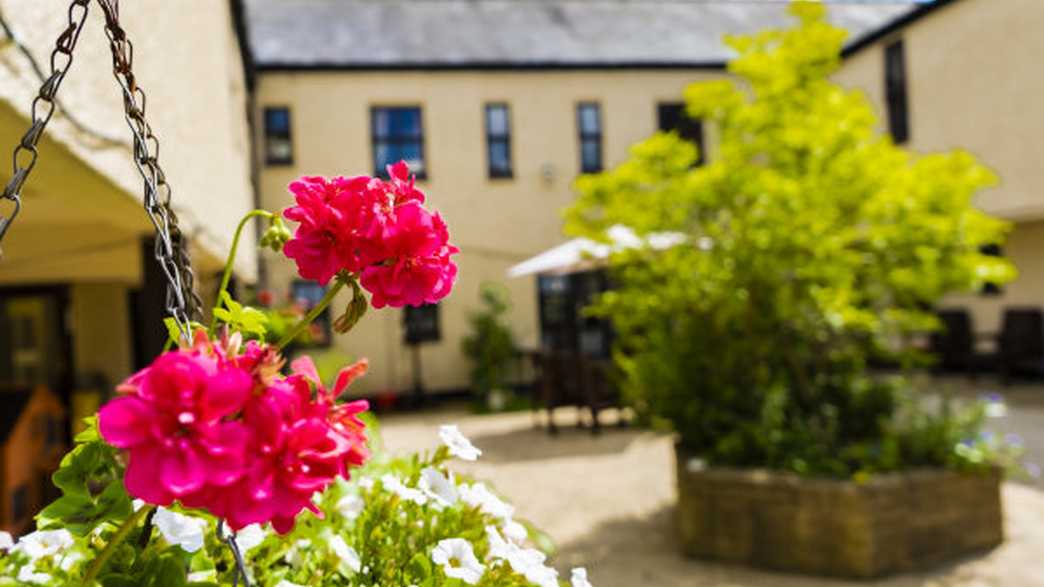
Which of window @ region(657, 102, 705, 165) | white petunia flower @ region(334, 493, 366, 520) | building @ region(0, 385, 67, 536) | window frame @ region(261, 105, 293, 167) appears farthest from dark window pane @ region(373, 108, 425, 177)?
white petunia flower @ region(334, 493, 366, 520)

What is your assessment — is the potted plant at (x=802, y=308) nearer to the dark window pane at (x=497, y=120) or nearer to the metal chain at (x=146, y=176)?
the metal chain at (x=146, y=176)

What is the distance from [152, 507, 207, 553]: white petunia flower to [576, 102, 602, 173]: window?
14850 millimetres

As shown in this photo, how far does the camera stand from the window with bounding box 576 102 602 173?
50.8ft

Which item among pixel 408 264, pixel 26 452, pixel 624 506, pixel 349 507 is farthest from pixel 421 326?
pixel 408 264

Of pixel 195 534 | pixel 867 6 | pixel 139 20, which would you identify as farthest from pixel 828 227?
pixel 867 6

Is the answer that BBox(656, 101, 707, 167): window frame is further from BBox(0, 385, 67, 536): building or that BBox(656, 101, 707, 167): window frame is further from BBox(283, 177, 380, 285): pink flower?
BBox(283, 177, 380, 285): pink flower

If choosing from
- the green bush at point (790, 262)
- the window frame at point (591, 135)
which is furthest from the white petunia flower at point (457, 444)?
the window frame at point (591, 135)

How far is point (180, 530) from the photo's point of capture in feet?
3.06

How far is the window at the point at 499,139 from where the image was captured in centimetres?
1515

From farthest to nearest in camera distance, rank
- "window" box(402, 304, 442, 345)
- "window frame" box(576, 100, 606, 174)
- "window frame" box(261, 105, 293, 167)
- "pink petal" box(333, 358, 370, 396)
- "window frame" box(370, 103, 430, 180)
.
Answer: "window frame" box(576, 100, 606, 174) < "window frame" box(370, 103, 430, 180) < "window" box(402, 304, 442, 345) < "window frame" box(261, 105, 293, 167) < "pink petal" box(333, 358, 370, 396)

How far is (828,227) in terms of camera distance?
5.16 metres

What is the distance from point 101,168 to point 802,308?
456 cm

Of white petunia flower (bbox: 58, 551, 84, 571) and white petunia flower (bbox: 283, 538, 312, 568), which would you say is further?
white petunia flower (bbox: 283, 538, 312, 568)

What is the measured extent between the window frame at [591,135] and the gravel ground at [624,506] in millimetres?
6288
